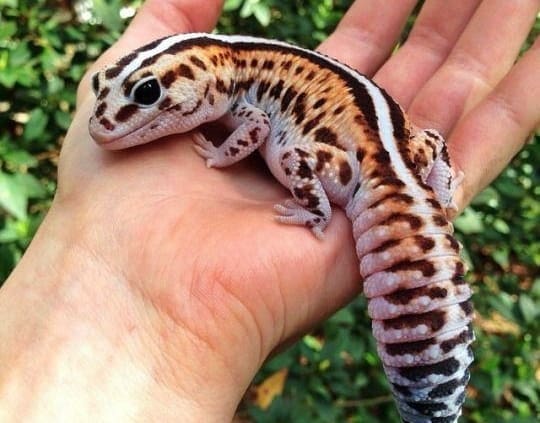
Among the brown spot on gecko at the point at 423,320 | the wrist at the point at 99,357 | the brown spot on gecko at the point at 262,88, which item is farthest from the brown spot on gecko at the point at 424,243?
the brown spot on gecko at the point at 262,88

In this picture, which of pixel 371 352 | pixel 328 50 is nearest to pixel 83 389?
pixel 371 352

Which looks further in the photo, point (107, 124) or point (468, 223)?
point (468, 223)

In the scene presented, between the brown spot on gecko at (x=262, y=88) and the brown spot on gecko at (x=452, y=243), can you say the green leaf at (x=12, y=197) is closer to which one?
the brown spot on gecko at (x=262, y=88)

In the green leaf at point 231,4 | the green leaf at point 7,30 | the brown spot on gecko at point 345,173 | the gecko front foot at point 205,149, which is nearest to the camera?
the brown spot on gecko at point 345,173

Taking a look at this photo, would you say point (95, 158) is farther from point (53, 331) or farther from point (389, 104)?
point (389, 104)

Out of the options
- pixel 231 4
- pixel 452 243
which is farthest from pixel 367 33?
pixel 452 243

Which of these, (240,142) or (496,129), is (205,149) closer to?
(240,142)
